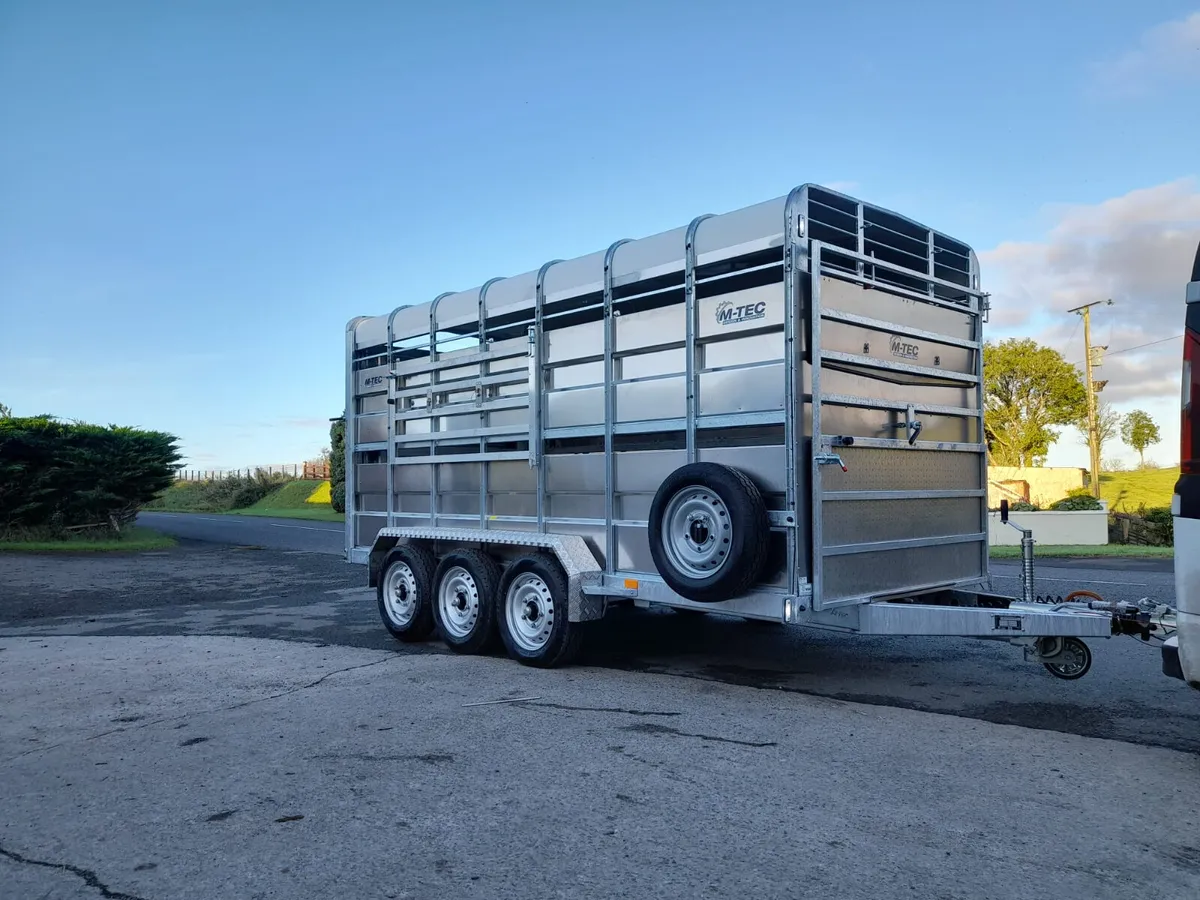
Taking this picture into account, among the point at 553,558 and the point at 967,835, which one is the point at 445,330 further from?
the point at 967,835

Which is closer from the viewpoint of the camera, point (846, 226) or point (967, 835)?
point (967, 835)

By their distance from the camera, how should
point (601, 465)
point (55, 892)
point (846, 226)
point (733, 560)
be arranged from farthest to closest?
point (601, 465) < point (846, 226) < point (733, 560) < point (55, 892)

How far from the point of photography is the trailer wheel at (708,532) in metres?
5.97

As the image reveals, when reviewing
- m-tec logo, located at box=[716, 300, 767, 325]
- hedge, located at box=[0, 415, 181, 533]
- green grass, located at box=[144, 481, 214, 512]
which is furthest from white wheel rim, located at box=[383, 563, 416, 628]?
green grass, located at box=[144, 481, 214, 512]

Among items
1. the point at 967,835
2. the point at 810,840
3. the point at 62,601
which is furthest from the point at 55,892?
the point at 62,601

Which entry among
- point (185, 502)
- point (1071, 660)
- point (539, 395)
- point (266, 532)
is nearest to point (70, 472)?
point (266, 532)

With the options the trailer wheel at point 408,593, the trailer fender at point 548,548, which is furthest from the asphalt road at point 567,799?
the trailer wheel at point 408,593

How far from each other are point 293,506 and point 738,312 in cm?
4345

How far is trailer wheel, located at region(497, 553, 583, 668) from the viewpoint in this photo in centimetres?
733

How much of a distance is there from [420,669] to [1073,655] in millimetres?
4802

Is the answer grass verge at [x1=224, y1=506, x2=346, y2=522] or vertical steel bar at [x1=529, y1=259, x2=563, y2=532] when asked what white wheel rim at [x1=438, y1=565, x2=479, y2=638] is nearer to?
vertical steel bar at [x1=529, y1=259, x2=563, y2=532]

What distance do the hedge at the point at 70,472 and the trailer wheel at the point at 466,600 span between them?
19.1 metres

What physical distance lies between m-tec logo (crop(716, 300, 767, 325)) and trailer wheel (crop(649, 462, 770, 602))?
101 cm

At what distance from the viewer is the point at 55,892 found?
11.8 feet
